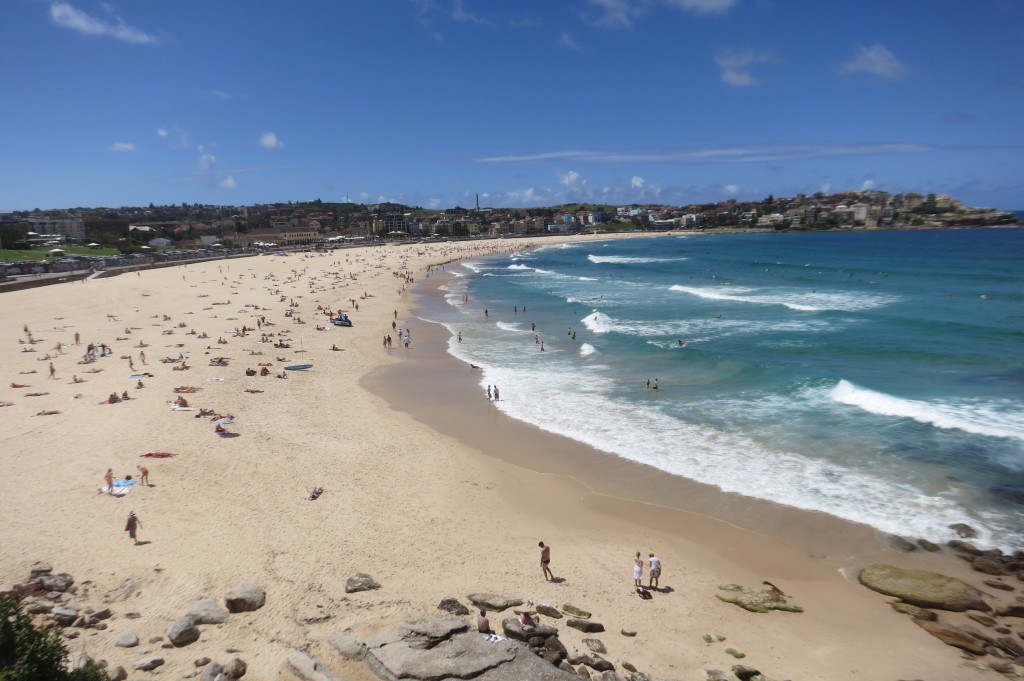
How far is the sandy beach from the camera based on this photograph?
899 centimetres

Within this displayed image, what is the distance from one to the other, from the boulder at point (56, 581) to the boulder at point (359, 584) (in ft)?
13.8

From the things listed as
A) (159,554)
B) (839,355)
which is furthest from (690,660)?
(839,355)

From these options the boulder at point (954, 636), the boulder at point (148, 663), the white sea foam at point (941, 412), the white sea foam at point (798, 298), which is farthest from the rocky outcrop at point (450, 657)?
the white sea foam at point (798, 298)

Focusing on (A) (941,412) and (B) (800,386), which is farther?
(B) (800,386)

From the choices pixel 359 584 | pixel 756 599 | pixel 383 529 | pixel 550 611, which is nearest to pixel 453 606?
pixel 550 611

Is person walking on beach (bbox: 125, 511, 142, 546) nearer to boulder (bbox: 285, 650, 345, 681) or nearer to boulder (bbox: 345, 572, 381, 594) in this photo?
boulder (bbox: 345, 572, 381, 594)

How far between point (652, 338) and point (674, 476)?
1655 centimetres

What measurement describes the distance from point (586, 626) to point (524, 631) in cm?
114

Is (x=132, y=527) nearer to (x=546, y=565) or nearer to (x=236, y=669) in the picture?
(x=236, y=669)

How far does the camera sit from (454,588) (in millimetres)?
10062

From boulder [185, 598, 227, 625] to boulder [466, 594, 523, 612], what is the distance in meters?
3.68

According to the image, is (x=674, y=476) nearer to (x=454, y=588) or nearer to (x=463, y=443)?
(x=463, y=443)

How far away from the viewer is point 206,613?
8.90 meters

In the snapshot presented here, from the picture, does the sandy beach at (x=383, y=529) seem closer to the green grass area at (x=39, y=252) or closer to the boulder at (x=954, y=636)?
the boulder at (x=954, y=636)
